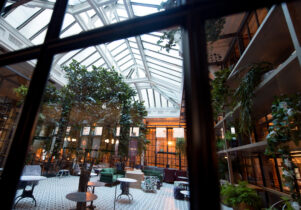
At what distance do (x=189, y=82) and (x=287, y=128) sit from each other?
1.25 m

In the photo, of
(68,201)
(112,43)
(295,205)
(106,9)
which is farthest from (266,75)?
(106,9)

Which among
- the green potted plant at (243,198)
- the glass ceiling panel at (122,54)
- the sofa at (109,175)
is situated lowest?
the sofa at (109,175)

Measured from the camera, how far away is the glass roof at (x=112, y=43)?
313 cm

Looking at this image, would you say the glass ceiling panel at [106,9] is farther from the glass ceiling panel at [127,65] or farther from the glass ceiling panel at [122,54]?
the glass ceiling panel at [127,65]

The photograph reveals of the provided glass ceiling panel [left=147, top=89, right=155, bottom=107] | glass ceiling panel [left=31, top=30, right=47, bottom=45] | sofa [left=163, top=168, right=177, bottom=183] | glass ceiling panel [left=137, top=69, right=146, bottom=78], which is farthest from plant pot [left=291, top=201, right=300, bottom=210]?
glass ceiling panel [left=147, top=89, right=155, bottom=107]

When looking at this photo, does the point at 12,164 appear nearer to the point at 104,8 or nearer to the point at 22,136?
the point at 22,136

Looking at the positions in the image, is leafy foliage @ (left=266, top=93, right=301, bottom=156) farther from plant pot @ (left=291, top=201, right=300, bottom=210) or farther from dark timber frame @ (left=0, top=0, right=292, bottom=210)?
dark timber frame @ (left=0, top=0, right=292, bottom=210)

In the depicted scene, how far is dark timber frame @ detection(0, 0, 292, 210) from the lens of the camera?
48 cm

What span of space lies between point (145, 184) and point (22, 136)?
6783mm

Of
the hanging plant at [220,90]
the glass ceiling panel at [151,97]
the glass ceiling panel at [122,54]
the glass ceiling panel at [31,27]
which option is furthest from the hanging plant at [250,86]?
the glass ceiling panel at [151,97]

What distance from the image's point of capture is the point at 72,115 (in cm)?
319

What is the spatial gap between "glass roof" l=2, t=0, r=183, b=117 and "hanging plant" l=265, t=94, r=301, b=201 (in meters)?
1.01

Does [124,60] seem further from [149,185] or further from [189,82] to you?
[189,82]

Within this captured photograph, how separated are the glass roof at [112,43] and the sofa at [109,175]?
2951 millimetres
